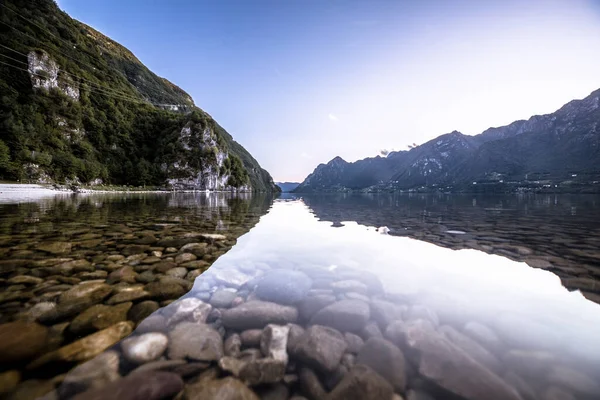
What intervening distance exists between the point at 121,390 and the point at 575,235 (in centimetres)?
1518

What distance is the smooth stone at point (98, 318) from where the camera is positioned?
118 inches

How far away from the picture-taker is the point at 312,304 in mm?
3967

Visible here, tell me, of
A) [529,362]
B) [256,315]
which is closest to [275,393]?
[256,315]

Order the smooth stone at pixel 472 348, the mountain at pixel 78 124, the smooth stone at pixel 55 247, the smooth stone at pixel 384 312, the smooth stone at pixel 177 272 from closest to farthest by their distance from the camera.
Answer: the smooth stone at pixel 472 348
the smooth stone at pixel 384 312
the smooth stone at pixel 177 272
the smooth stone at pixel 55 247
the mountain at pixel 78 124

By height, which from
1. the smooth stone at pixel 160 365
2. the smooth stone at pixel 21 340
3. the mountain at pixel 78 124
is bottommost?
the smooth stone at pixel 160 365

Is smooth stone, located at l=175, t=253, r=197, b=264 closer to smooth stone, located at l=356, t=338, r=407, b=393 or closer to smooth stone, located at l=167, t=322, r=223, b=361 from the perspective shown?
smooth stone, located at l=167, t=322, r=223, b=361

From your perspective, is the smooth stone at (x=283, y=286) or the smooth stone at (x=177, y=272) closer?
the smooth stone at (x=283, y=286)

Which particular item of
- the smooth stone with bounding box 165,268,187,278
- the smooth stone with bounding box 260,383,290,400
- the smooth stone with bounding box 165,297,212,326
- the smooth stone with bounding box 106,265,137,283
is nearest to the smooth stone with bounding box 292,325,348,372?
the smooth stone with bounding box 260,383,290,400

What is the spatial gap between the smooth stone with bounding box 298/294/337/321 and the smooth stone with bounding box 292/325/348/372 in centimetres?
47

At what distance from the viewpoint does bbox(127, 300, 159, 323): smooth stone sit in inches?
131

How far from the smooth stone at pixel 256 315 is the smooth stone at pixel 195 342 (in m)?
0.32

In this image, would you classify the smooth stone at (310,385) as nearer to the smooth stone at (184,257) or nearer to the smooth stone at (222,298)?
the smooth stone at (222,298)

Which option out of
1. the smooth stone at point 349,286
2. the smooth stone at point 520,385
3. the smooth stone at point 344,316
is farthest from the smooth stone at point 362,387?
the smooth stone at point 349,286

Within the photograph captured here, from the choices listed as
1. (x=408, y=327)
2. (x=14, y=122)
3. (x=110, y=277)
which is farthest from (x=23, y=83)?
(x=408, y=327)
